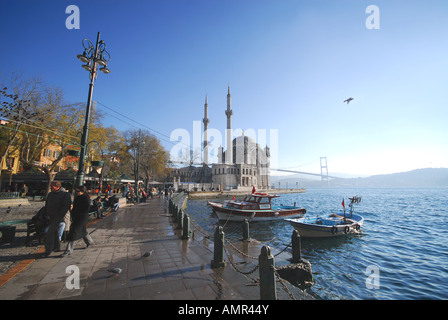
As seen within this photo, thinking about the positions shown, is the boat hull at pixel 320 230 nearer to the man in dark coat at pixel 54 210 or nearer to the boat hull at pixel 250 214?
the boat hull at pixel 250 214

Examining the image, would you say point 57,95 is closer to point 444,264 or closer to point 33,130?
point 33,130

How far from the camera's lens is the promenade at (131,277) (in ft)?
11.6

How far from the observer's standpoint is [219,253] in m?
5.12

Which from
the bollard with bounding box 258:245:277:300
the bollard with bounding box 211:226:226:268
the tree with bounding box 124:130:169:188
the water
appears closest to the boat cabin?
the water

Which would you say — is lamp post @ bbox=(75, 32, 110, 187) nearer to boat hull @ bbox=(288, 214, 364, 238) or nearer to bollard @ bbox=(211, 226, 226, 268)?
bollard @ bbox=(211, 226, 226, 268)

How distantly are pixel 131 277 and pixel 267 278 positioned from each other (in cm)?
289

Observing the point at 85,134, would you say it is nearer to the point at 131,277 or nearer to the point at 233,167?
the point at 131,277

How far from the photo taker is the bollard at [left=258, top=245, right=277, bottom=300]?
10.9ft

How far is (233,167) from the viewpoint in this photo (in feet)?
241

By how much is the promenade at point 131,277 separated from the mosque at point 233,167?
55.3 m

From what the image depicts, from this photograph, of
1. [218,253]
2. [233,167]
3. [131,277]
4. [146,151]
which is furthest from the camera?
[233,167]

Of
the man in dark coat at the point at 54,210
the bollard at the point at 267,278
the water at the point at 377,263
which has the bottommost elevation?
the water at the point at 377,263

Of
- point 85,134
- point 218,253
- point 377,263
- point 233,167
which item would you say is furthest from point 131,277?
point 233,167

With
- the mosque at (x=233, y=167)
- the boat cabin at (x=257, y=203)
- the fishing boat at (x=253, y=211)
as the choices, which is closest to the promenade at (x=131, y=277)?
the fishing boat at (x=253, y=211)
